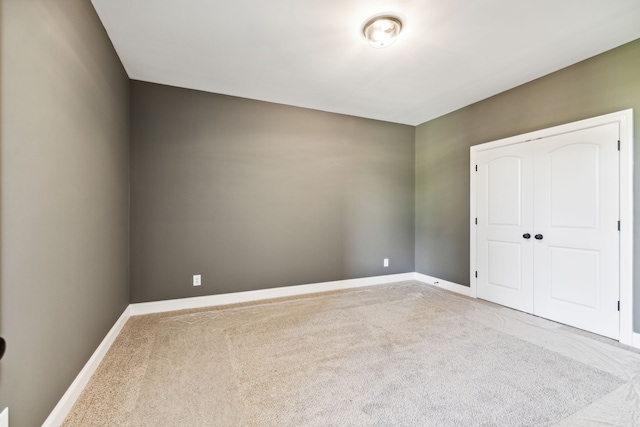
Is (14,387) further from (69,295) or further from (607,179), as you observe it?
(607,179)

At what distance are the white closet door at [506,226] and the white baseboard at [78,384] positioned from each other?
4.21 m

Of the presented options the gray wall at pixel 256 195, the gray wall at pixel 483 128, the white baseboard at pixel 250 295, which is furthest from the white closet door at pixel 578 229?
the white baseboard at pixel 250 295

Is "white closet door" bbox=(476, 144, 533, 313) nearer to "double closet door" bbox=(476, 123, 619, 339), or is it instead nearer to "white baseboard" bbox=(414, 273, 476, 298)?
"double closet door" bbox=(476, 123, 619, 339)

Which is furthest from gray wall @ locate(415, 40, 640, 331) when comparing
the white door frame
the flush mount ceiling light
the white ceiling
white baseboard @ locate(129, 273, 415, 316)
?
the flush mount ceiling light

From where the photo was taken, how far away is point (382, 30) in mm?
2227

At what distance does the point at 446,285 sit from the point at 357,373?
2.79 metres

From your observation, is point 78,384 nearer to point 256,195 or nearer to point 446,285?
point 256,195

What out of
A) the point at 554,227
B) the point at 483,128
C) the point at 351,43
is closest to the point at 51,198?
the point at 351,43

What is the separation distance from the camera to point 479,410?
5.34 ft

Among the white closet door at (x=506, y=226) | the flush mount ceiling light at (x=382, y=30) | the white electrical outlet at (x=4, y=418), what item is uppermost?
the flush mount ceiling light at (x=382, y=30)

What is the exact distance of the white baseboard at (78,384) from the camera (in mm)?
1480

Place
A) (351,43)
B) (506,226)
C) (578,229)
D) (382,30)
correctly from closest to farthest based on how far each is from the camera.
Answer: (382,30), (351,43), (578,229), (506,226)

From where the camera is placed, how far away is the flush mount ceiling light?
2.15 metres

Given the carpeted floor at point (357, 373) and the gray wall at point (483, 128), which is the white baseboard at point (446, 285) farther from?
the carpeted floor at point (357, 373)
